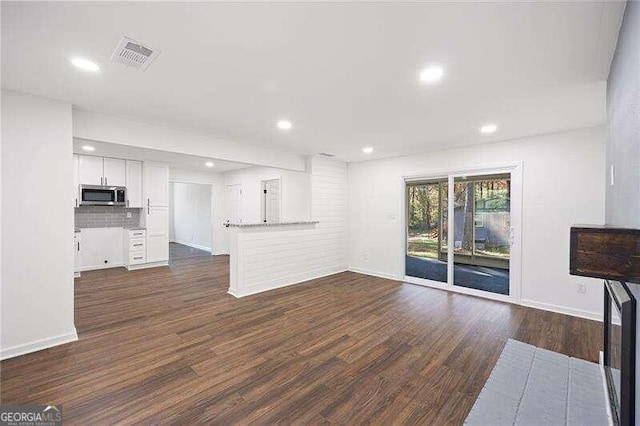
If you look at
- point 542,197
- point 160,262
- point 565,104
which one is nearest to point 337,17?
point 565,104

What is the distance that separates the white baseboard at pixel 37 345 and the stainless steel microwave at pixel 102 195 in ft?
12.7

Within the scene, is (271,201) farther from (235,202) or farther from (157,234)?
(157,234)

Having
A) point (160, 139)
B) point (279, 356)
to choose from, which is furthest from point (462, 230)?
point (160, 139)

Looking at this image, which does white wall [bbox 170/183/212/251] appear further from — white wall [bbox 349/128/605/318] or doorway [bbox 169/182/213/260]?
white wall [bbox 349/128/605/318]

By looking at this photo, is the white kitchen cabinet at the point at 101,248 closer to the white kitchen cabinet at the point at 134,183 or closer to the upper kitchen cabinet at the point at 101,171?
the white kitchen cabinet at the point at 134,183

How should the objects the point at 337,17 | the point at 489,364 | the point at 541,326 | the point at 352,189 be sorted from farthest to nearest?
the point at 352,189, the point at 541,326, the point at 489,364, the point at 337,17

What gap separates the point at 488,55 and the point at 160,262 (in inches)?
289

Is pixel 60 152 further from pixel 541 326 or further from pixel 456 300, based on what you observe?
pixel 541 326

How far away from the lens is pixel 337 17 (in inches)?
63.7

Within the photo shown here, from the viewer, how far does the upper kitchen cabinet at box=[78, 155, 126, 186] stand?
5.67 metres

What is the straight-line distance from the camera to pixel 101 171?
5895 mm

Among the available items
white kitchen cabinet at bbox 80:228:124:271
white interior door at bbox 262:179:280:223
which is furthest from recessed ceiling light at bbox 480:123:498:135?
white kitchen cabinet at bbox 80:228:124:271

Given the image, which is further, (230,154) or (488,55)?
(230,154)

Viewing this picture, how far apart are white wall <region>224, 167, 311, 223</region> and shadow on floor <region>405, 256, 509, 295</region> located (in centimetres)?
282
